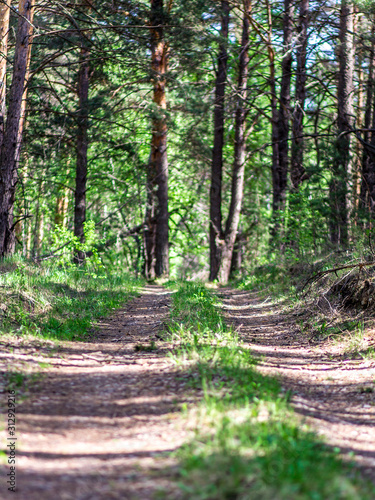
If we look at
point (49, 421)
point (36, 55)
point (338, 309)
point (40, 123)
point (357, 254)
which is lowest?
point (49, 421)

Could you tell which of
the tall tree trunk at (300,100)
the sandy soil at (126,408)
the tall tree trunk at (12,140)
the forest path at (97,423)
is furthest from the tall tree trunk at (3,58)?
the tall tree trunk at (300,100)

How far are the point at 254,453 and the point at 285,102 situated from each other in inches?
598

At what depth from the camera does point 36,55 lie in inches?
551

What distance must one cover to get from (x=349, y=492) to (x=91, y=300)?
7565 mm

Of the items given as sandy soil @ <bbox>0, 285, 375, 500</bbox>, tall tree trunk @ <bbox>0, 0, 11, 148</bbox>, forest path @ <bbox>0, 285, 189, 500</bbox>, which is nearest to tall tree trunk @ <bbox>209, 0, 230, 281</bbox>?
tall tree trunk @ <bbox>0, 0, 11, 148</bbox>

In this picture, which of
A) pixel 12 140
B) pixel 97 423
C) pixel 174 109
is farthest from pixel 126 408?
pixel 174 109

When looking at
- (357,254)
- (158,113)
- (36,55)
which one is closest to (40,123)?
(36,55)

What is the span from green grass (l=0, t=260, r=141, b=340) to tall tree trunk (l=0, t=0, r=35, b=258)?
1093 millimetres

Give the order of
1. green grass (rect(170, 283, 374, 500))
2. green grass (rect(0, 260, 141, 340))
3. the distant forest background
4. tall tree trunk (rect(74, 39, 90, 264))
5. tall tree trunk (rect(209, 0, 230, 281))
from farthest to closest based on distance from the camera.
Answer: tall tree trunk (rect(209, 0, 230, 281)) < tall tree trunk (rect(74, 39, 90, 264)) < the distant forest background < green grass (rect(0, 260, 141, 340)) < green grass (rect(170, 283, 374, 500))

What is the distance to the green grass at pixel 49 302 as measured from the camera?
6797 millimetres

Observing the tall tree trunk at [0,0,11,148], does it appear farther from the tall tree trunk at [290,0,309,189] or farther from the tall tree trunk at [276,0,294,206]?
the tall tree trunk at [290,0,309,189]

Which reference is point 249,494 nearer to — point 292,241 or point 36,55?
point 292,241

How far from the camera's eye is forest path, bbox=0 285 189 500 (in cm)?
280

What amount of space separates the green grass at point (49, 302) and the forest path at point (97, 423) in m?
0.59
